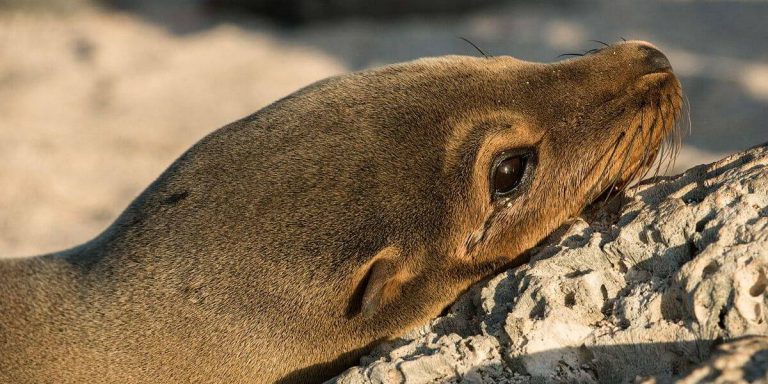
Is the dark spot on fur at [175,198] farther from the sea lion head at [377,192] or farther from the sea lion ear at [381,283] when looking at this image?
the sea lion ear at [381,283]

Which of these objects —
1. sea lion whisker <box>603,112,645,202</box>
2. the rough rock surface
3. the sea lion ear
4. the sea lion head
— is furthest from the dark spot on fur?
sea lion whisker <box>603,112,645,202</box>

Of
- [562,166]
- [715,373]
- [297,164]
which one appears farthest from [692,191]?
[297,164]

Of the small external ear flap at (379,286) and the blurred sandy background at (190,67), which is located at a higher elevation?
the small external ear flap at (379,286)

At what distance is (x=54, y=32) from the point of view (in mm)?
11672

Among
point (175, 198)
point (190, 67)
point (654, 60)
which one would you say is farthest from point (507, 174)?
point (190, 67)

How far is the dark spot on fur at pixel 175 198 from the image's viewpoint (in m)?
3.69

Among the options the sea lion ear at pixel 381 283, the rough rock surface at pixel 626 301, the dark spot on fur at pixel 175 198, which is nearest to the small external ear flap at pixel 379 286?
the sea lion ear at pixel 381 283

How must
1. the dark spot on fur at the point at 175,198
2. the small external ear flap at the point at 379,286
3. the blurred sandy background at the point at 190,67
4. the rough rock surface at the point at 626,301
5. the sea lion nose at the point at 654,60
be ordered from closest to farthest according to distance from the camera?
the rough rock surface at the point at 626,301
the small external ear flap at the point at 379,286
the dark spot on fur at the point at 175,198
the sea lion nose at the point at 654,60
the blurred sandy background at the point at 190,67

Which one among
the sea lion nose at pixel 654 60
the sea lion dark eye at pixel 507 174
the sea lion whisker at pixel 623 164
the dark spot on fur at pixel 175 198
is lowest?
the dark spot on fur at pixel 175 198

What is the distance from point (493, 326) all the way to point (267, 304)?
78 centimetres

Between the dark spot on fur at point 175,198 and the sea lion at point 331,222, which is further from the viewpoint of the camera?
the dark spot on fur at point 175,198

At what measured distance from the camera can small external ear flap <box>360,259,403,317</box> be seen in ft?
11.3

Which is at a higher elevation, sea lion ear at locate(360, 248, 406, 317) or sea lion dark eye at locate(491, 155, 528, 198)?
sea lion dark eye at locate(491, 155, 528, 198)

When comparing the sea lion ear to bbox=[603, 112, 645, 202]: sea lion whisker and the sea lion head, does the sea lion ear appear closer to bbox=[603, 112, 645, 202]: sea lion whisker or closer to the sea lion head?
the sea lion head
